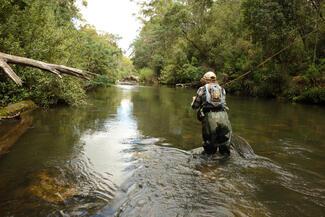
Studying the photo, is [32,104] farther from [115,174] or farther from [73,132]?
[115,174]

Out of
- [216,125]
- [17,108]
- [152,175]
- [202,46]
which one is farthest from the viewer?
[202,46]

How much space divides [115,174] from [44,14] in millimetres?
10952

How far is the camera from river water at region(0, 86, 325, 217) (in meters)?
4.85

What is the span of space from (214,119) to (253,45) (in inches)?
918

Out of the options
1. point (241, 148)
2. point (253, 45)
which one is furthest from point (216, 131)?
point (253, 45)

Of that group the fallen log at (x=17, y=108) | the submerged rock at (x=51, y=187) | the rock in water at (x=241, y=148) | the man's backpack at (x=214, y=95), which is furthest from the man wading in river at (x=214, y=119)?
the fallen log at (x=17, y=108)

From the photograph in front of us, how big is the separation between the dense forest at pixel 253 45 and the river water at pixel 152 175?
273cm

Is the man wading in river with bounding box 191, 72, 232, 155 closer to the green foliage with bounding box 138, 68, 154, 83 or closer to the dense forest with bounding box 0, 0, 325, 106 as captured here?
the dense forest with bounding box 0, 0, 325, 106

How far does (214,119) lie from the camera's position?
709cm

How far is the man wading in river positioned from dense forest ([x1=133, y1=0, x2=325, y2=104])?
85.2 inches

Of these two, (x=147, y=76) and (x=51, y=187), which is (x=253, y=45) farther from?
(x=147, y=76)

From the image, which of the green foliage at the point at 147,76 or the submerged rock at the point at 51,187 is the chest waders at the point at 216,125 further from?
the green foliage at the point at 147,76

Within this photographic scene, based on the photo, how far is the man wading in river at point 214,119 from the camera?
23.2ft

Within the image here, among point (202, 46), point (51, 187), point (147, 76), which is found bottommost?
point (51, 187)
